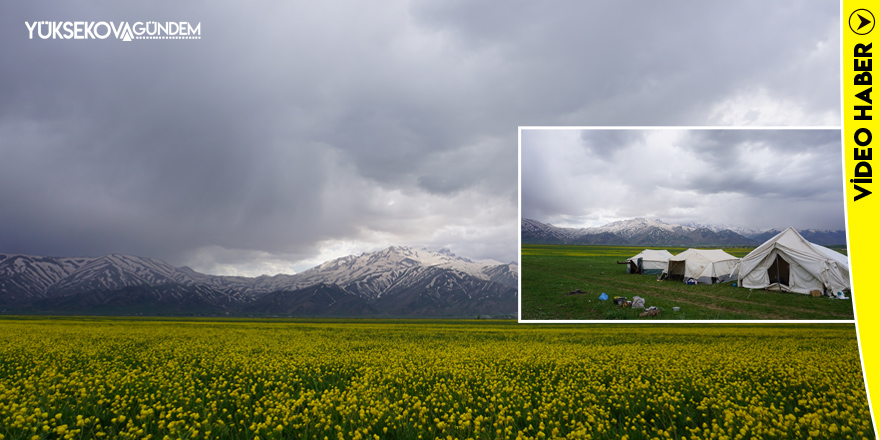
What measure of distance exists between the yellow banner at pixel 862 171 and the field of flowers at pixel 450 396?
237cm

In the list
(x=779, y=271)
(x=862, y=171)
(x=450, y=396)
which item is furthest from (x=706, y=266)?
(x=862, y=171)

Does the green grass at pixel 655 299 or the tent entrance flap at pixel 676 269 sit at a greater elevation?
the tent entrance flap at pixel 676 269

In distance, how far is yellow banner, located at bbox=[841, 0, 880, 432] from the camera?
3822mm

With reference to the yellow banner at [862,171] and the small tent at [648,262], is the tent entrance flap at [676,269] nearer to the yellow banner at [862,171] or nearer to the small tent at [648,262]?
the small tent at [648,262]

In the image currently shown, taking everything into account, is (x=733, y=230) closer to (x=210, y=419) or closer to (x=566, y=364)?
(x=566, y=364)

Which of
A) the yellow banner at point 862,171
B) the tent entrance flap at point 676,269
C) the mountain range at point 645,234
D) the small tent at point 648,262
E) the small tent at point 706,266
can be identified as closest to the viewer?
the yellow banner at point 862,171

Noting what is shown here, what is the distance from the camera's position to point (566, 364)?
11898mm

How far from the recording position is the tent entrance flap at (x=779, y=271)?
21.6 m

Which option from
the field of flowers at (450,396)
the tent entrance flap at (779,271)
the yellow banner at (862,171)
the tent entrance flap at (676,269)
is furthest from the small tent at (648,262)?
the yellow banner at (862,171)

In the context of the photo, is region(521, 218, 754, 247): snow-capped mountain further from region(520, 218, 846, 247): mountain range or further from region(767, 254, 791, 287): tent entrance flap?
region(767, 254, 791, 287): tent entrance flap

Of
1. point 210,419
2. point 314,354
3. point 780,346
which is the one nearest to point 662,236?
point 780,346

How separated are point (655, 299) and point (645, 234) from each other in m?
4.06

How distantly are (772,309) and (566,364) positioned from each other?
14.7 metres

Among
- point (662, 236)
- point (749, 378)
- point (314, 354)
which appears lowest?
point (314, 354)
